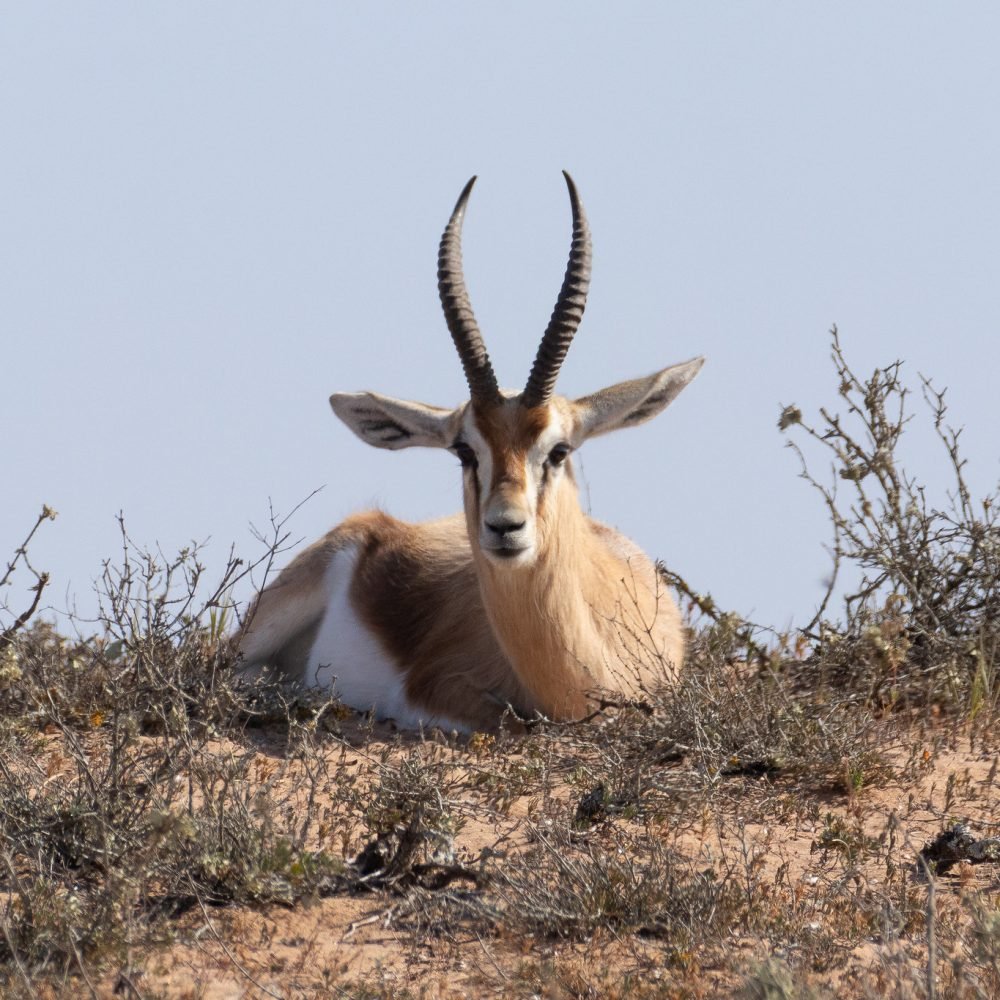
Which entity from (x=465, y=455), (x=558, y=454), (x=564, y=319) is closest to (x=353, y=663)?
(x=465, y=455)

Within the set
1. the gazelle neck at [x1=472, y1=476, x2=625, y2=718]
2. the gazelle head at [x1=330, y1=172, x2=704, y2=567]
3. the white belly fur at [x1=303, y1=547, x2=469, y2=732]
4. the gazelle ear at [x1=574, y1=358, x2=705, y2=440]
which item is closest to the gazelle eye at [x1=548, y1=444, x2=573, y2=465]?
the gazelle head at [x1=330, y1=172, x2=704, y2=567]

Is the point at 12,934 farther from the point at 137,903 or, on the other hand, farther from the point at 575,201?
the point at 575,201

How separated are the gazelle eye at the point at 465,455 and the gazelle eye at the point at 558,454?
38 cm

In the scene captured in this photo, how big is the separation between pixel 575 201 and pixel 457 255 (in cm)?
68

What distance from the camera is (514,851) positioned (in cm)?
580

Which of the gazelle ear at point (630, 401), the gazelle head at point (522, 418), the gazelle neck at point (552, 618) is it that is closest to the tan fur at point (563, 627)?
the gazelle neck at point (552, 618)

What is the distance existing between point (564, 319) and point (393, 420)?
1366 mm

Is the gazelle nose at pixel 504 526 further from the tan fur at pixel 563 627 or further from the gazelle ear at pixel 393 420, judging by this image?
the gazelle ear at pixel 393 420

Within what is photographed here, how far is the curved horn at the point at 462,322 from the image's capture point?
8070mm

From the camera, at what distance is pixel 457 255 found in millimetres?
8375

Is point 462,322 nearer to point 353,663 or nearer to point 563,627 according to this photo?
point 563,627

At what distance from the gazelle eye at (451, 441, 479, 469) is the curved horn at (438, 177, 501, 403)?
0.84ft

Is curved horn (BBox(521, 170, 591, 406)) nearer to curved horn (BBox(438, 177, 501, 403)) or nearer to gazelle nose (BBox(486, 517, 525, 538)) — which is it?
curved horn (BBox(438, 177, 501, 403))

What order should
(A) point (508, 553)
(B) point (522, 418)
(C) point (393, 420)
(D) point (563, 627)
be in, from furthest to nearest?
(C) point (393, 420)
(D) point (563, 627)
(B) point (522, 418)
(A) point (508, 553)
